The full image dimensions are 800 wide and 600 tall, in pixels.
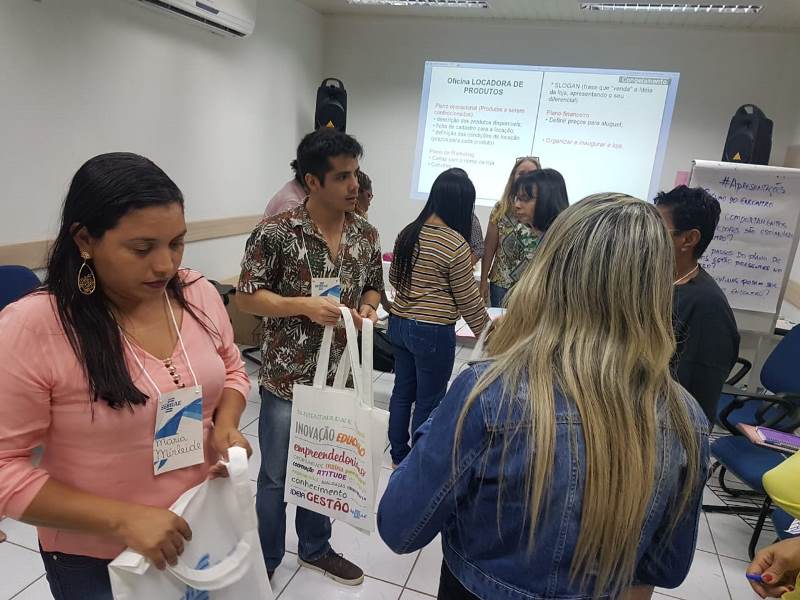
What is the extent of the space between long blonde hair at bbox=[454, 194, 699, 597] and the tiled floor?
54.2 inches

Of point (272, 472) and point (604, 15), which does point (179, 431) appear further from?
point (604, 15)

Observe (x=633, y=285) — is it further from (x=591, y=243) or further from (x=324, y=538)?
(x=324, y=538)

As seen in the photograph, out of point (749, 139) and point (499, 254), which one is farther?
point (749, 139)

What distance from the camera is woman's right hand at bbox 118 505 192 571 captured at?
33.3 inches

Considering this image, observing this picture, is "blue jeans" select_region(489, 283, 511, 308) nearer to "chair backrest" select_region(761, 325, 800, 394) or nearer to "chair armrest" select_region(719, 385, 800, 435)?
"chair armrest" select_region(719, 385, 800, 435)

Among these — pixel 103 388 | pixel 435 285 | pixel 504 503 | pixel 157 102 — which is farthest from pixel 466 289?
pixel 157 102

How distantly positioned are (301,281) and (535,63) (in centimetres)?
402

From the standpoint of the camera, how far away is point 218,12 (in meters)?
3.54

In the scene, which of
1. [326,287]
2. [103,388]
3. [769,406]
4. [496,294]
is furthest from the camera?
[496,294]

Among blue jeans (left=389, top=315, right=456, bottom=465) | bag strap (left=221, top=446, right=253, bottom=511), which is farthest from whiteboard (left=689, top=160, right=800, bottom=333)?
bag strap (left=221, top=446, right=253, bottom=511)

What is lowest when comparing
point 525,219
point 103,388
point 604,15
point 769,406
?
point 769,406

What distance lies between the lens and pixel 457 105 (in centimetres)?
497

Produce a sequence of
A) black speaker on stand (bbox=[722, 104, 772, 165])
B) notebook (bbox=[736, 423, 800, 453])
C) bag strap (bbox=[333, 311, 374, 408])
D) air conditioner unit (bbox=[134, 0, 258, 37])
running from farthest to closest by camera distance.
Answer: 1. black speaker on stand (bbox=[722, 104, 772, 165])
2. air conditioner unit (bbox=[134, 0, 258, 37])
3. notebook (bbox=[736, 423, 800, 453])
4. bag strap (bbox=[333, 311, 374, 408])

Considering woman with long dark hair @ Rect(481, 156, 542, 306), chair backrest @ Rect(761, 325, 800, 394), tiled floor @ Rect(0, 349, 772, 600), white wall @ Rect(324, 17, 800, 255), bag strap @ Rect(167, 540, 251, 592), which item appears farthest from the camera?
white wall @ Rect(324, 17, 800, 255)
